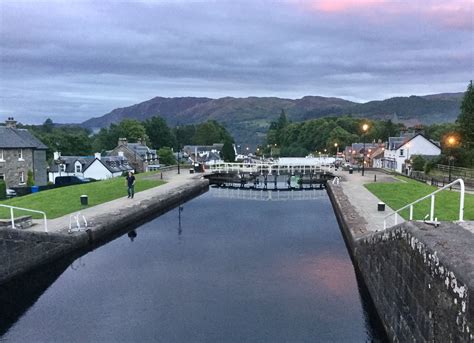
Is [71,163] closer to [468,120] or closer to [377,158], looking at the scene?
[468,120]

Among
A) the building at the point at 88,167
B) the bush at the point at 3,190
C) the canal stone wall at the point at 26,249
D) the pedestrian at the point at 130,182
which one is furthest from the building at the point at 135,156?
the canal stone wall at the point at 26,249

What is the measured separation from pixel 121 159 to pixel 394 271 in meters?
65.6

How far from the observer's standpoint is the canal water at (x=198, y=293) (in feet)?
40.8

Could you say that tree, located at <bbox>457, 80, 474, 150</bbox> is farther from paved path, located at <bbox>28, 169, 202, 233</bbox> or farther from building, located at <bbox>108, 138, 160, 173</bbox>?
building, located at <bbox>108, 138, 160, 173</bbox>

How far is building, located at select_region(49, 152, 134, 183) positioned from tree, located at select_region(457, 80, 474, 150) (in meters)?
49.7

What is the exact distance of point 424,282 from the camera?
9023 mm

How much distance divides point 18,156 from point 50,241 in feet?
108

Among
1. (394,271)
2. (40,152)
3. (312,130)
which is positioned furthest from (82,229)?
(312,130)

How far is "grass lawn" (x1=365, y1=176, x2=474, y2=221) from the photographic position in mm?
20703

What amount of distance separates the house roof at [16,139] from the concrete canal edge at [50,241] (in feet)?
85.4

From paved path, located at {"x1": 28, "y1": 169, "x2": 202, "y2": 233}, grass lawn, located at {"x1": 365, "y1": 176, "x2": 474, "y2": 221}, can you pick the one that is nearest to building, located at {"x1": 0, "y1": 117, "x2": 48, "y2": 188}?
paved path, located at {"x1": 28, "y1": 169, "x2": 202, "y2": 233}

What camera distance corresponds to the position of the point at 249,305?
14.1m

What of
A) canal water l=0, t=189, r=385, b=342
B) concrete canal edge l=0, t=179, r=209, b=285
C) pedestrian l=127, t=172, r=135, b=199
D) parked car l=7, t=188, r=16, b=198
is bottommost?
canal water l=0, t=189, r=385, b=342

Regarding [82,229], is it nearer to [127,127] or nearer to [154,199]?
[154,199]
